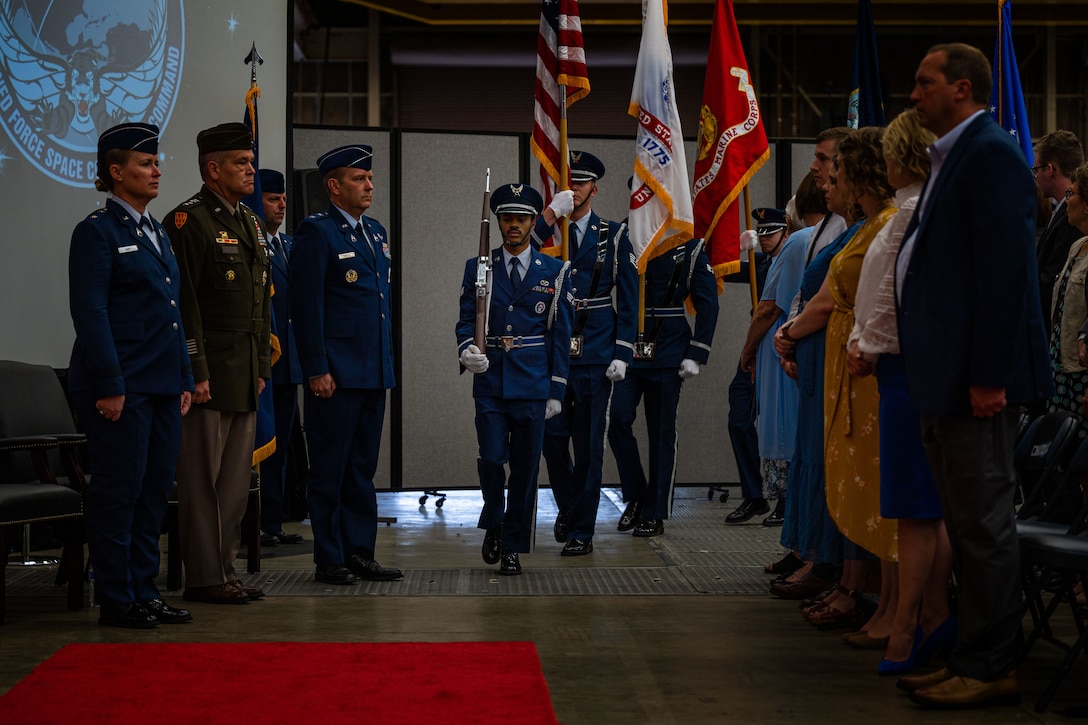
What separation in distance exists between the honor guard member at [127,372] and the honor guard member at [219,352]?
23 centimetres

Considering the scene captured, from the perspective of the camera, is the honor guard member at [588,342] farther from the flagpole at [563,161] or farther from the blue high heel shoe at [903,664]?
the blue high heel shoe at [903,664]

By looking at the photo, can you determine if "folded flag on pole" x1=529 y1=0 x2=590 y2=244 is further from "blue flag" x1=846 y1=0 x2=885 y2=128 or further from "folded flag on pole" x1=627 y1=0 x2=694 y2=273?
"blue flag" x1=846 y1=0 x2=885 y2=128

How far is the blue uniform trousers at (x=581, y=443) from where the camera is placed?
5.69 metres

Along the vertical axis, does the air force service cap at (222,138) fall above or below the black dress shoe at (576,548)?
above

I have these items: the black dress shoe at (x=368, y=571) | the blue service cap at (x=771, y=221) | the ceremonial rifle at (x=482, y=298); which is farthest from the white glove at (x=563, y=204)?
the blue service cap at (x=771, y=221)

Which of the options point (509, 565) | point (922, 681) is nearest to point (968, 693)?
point (922, 681)

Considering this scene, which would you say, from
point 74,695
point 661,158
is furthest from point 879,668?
point 661,158

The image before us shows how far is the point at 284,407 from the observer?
6.16 m

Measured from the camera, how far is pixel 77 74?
566cm

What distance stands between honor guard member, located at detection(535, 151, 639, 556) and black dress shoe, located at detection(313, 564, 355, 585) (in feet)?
3.73

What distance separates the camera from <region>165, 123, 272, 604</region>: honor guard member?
4453mm

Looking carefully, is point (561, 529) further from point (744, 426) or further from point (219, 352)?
point (219, 352)

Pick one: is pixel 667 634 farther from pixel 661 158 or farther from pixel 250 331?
pixel 661 158

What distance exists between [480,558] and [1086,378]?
103 inches
